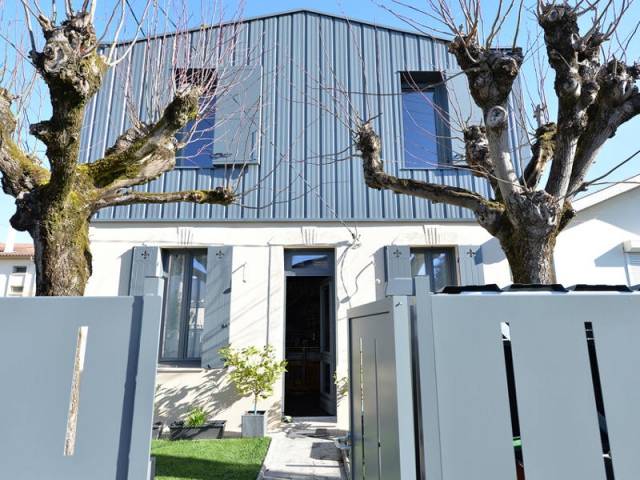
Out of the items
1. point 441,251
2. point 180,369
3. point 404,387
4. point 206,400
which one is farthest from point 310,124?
point 404,387

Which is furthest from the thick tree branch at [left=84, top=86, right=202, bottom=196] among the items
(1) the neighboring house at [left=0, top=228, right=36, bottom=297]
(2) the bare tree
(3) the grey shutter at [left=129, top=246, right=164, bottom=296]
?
(1) the neighboring house at [left=0, top=228, right=36, bottom=297]

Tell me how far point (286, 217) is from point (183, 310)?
7.63ft

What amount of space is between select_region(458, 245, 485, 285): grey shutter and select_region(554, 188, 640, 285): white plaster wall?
124 centimetres

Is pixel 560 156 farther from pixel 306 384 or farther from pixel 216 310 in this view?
pixel 306 384

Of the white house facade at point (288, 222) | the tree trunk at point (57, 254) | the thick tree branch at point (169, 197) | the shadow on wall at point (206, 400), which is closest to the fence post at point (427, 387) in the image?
the tree trunk at point (57, 254)

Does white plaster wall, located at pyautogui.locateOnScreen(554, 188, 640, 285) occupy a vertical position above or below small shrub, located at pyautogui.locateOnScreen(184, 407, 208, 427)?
above

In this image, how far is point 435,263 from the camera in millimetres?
7211

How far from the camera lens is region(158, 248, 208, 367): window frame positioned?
22.3 ft

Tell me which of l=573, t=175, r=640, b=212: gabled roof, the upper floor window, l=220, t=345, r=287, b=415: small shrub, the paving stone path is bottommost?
the paving stone path

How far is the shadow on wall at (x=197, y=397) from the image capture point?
6.37 meters

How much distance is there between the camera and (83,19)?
3387 mm

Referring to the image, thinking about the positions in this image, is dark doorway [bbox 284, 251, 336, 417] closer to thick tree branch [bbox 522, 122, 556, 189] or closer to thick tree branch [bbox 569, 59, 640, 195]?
thick tree branch [bbox 522, 122, 556, 189]

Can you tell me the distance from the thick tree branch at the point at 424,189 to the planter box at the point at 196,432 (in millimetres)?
4060

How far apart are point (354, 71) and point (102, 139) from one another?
15.7 feet
